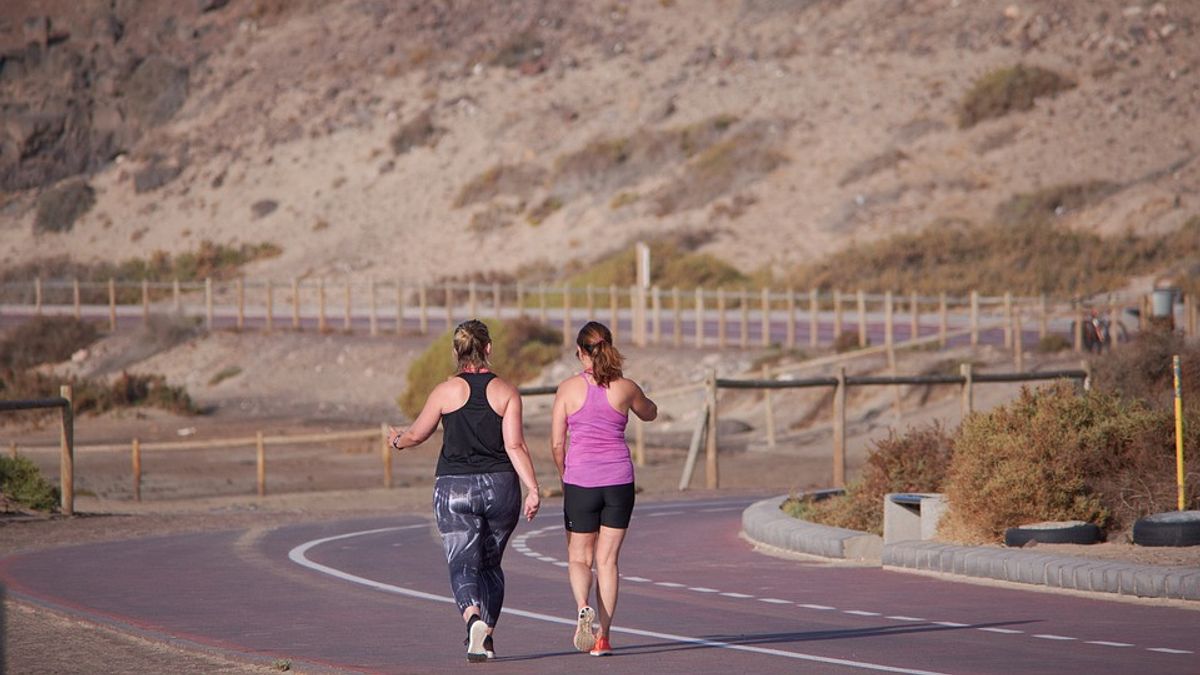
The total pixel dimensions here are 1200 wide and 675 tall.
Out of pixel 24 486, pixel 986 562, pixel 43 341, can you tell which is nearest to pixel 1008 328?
pixel 24 486

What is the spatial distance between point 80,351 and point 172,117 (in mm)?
43832

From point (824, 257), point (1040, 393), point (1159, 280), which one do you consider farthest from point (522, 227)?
point (1040, 393)

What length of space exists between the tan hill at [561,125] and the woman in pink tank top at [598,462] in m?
55.7

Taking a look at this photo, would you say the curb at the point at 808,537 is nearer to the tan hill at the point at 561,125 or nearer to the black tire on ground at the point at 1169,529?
the black tire on ground at the point at 1169,529

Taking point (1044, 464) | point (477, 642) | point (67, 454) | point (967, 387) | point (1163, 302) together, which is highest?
point (1163, 302)

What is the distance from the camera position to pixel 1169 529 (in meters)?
14.8

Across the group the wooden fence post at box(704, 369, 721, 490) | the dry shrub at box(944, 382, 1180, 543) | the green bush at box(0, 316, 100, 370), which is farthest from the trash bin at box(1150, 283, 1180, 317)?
the green bush at box(0, 316, 100, 370)

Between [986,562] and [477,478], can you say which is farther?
[986,562]

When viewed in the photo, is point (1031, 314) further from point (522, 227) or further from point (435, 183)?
point (435, 183)

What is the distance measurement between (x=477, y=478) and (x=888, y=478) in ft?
28.2

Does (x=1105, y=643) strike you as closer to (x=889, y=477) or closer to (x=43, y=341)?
(x=889, y=477)

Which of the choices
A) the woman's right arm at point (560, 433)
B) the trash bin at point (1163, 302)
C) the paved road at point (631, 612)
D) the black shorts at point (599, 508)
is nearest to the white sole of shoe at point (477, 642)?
the paved road at point (631, 612)

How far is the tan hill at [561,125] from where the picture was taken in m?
74.2

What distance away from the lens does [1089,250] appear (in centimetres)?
6234
